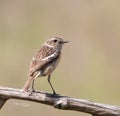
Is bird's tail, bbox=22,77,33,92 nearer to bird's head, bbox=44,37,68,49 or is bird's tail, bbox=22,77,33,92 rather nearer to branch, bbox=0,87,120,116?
branch, bbox=0,87,120,116

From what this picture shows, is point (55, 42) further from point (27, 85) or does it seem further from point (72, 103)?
point (72, 103)

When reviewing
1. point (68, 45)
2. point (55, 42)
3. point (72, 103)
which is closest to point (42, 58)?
point (55, 42)

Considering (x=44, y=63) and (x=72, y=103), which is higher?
(x=44, y=63)

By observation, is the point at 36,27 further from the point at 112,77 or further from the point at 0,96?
the point at 0,96

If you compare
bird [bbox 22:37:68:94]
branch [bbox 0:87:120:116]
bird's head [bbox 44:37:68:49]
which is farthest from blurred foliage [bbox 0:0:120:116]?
branch [bbox 0:87:120:116]

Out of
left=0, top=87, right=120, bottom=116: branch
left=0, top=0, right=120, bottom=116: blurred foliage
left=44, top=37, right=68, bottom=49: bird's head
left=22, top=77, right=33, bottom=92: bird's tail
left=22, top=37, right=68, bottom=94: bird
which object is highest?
left=44, top=37, right=68, bottom=49: bird's head
